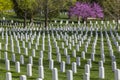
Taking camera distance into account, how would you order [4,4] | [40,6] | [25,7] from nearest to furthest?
[25,7]
[40,6]
[4,4]

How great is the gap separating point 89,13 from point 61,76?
38034mm

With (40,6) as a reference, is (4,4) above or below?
above

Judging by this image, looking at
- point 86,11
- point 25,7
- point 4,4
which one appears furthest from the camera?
point 86,11

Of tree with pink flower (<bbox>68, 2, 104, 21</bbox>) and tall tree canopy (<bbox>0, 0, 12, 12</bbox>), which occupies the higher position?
tall tree canopy (<bbox>0, 0, 12, 12</bbox>)

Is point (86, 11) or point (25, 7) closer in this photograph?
point (25, 7)

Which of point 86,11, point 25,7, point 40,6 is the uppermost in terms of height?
point 40,6

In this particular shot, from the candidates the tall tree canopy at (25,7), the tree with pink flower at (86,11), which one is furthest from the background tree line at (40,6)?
the tree with pink flower at (86,11)

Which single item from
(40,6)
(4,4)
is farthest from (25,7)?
(4,4)

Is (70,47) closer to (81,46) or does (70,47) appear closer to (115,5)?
(81,46)

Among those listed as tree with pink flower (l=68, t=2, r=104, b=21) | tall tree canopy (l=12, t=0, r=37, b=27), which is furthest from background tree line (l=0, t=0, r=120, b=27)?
tree with pink flower (l=68, t=2, r=104, b=21)

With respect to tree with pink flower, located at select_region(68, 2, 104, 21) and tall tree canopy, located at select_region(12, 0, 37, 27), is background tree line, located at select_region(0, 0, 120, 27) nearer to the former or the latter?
tall tree canopy, located at select_region(12, 0, 37, 27)

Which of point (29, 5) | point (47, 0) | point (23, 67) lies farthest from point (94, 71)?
point (29, 5)

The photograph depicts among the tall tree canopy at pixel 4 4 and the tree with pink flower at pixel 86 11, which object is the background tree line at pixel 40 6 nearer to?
the tall tree canopy at pixel 4 4

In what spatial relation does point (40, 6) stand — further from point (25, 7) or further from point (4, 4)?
point (4, 4)
